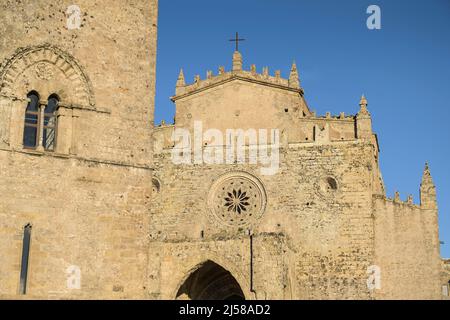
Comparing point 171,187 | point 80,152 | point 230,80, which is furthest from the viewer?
point 230,80

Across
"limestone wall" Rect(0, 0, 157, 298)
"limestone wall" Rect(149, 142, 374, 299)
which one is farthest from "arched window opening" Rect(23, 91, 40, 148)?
"limestone wall" Rect(149, 142, 374, 299)

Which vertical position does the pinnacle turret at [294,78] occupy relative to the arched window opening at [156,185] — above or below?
above

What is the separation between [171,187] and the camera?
98.0 feet

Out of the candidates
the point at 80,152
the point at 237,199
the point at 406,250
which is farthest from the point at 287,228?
the point at 80,152

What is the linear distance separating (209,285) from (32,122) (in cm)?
1451

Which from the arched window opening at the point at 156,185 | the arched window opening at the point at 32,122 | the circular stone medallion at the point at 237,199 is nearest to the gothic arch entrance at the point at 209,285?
the circular stone medallion at the point at 237,199

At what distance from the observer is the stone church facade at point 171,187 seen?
14711 millimetres

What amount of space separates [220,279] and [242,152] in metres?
4.81

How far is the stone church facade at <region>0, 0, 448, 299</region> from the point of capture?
14.7 m

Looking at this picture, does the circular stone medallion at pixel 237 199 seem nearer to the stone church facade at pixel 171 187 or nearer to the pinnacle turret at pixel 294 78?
the stone church facade at pixel 171 187

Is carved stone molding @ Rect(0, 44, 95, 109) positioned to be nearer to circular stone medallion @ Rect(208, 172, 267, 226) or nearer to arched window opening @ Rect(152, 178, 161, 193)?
circular stone medallion @ Rect(208, 172, 267, 226)

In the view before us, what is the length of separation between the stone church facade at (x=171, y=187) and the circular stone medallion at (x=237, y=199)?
5 cm

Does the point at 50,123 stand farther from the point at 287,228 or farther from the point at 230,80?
→ the point at 230,80
